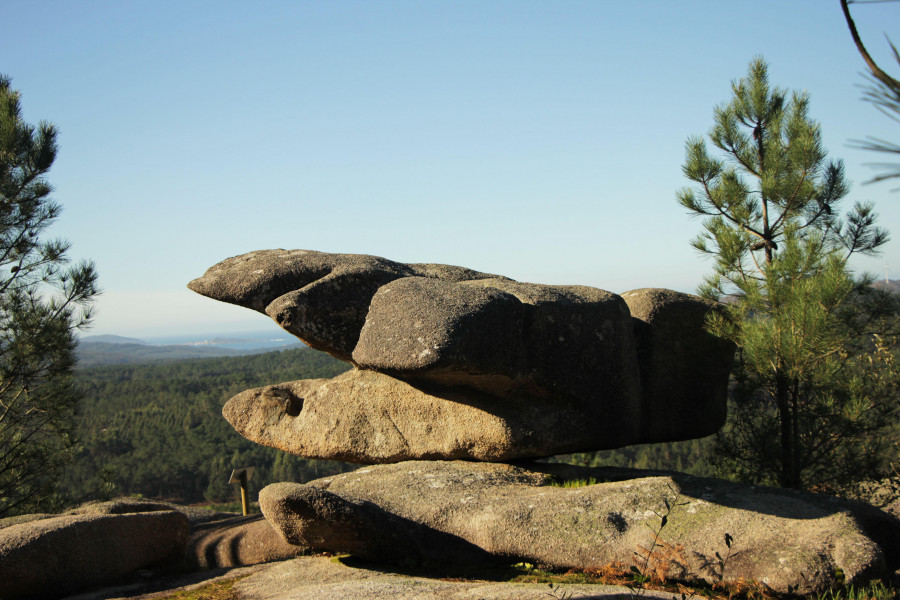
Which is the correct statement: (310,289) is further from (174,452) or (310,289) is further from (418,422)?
(174,452)

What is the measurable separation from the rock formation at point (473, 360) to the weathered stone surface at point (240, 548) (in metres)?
1.45

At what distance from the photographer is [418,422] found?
9.88 meters

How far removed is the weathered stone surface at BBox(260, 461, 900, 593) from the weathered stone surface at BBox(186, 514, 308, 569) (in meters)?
1.67

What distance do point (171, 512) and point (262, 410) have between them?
2206 millimetres

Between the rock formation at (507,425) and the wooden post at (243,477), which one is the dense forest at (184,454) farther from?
the rock formation at (507,425)

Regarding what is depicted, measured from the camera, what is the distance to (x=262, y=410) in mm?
11383

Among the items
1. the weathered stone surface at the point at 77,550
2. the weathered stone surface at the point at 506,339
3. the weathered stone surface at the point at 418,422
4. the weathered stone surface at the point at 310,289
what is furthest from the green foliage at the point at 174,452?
the weathered stone surface at the point at 506,339

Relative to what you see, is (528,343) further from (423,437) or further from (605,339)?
(423,437)

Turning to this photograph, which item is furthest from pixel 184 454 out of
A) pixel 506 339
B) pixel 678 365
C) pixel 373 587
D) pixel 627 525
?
pixel 627 525

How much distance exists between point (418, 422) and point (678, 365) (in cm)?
411

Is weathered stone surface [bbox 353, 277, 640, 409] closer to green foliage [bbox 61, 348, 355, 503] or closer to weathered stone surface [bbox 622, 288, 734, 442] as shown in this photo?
weathered stone surface [bbox 622, 288, 734, 442]

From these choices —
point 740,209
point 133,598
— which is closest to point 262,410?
point 133,598

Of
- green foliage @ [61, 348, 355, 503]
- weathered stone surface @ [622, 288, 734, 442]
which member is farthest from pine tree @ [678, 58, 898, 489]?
green foliage @ [61, 348, 355, 503]

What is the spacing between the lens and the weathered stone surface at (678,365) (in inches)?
402
